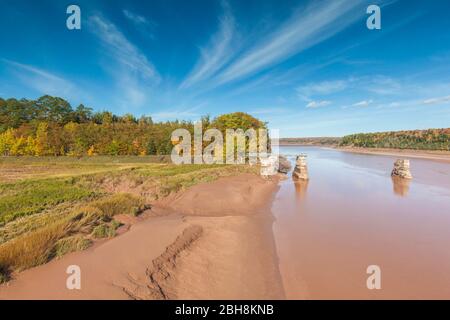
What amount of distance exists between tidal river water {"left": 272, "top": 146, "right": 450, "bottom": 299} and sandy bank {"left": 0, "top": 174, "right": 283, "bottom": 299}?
93 cm

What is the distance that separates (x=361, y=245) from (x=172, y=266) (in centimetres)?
787

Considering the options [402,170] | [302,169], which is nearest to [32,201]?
[302,169]

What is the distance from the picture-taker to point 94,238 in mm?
7340

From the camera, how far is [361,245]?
8453 millimetres

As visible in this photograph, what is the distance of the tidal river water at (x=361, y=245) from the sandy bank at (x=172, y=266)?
93cm

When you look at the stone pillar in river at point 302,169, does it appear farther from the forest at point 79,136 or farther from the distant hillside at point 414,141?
the distant hillside at point 414,141

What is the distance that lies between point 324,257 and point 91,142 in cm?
5968

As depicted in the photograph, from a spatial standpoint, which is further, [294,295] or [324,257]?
[324,257]

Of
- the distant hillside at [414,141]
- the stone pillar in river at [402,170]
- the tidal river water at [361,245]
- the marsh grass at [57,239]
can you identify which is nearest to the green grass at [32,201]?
the marsh grass at [57,239]

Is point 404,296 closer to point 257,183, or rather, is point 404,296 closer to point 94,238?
point 94,238

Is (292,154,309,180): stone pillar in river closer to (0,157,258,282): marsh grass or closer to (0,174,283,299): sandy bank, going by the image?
(0,157,258,282): marsh grass

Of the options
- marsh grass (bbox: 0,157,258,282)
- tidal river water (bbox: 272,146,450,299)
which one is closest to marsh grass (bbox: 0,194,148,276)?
marsh grass (bbox: 0,157,258,282)

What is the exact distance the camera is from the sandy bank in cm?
467
